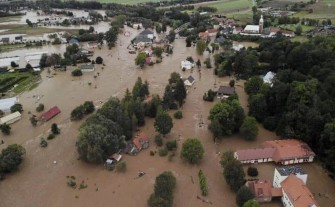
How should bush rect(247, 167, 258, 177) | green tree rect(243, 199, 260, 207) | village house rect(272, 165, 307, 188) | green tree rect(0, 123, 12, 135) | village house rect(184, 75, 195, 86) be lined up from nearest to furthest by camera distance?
green tree rect(243, 199, 260, 207), village house rect(272, 165, 307, 188), bush rect(247, 167, 258, 177), green tree rect(0, 123, 12, 135), village house rect(184, 75, 195, 86)

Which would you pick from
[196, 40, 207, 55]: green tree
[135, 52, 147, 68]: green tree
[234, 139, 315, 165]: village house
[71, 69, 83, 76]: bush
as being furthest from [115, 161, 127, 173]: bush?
[196, 40, 207, 55]: green tree

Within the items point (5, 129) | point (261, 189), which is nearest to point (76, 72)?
point (5, 129)

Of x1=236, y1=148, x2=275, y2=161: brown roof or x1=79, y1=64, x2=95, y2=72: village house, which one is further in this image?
x1=79, y1=64, x2=95, y2=72: village house

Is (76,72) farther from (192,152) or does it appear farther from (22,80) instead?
(192,152)

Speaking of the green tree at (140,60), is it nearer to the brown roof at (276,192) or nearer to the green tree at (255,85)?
the green tree at (255,85)

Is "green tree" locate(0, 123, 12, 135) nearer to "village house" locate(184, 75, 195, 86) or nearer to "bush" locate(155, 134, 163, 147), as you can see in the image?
"bush" locate(155, 134, 163, 147)

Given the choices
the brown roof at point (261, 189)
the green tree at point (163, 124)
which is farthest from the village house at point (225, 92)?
the brown roof at point (261, 189)

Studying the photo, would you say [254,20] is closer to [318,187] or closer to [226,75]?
[226,75]
